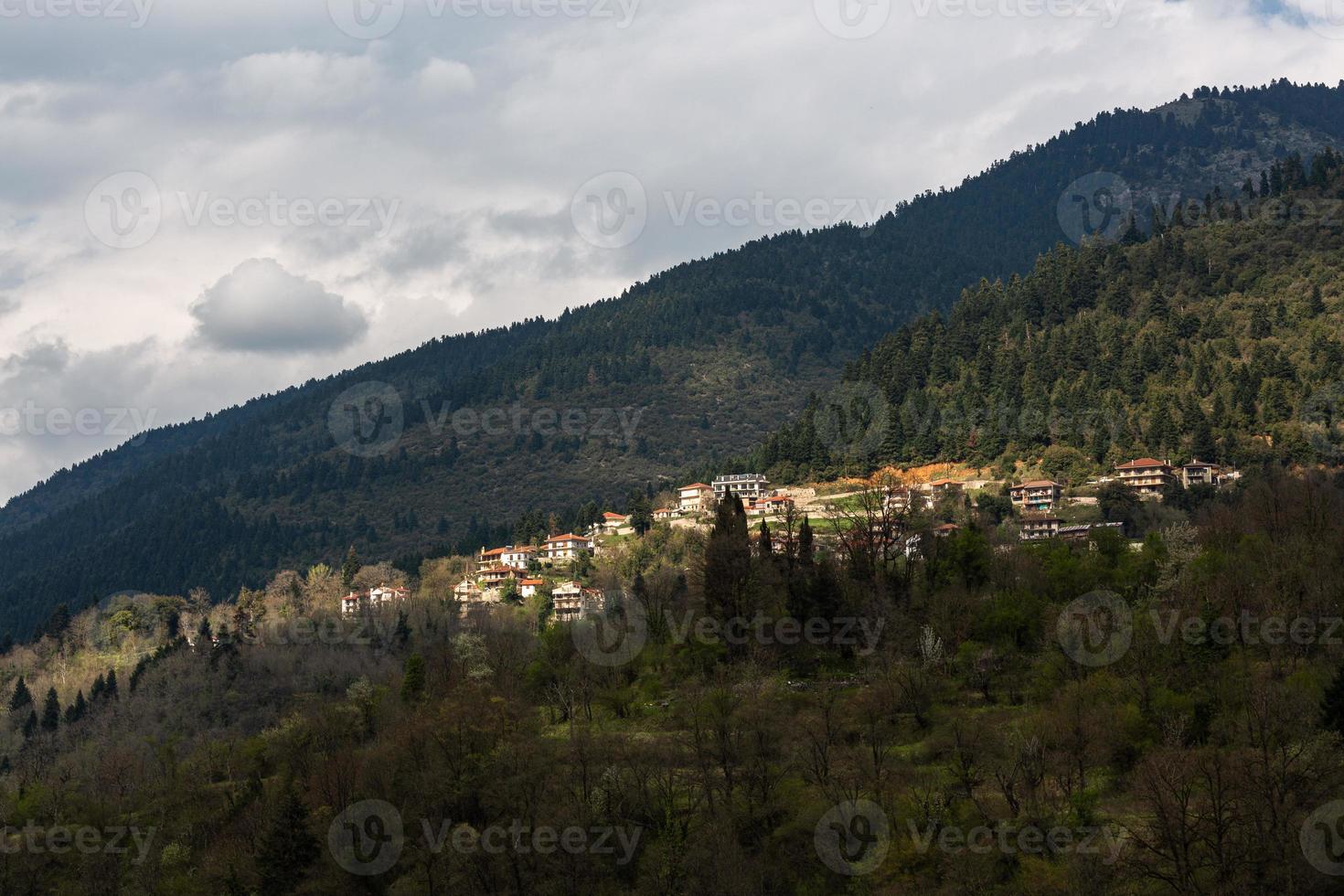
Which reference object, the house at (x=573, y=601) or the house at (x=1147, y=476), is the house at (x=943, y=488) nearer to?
the house at (x=1147, y=476)

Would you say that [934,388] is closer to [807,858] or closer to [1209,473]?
[1209,473]

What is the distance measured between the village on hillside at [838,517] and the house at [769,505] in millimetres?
101

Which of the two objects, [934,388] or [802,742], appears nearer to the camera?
[802,742]

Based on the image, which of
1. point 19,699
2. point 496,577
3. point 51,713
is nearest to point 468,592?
point 496,577

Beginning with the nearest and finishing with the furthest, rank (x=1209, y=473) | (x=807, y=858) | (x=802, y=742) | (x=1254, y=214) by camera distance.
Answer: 1. (x=807, y=858)
2. (x=802, y=742)
3. (x=1209, y=473)
4. (x=1254, y=214)

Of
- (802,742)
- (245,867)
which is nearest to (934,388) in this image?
(802,742)

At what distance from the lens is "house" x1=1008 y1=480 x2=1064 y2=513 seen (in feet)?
334

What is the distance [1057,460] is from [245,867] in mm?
72914

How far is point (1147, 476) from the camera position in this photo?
102m

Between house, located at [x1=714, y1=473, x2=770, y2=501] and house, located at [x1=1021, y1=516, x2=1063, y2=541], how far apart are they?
29.8 meters

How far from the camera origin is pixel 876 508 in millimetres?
88062

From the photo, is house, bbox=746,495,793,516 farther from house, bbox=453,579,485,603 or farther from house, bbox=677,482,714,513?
house, bbox=453,579,485,603

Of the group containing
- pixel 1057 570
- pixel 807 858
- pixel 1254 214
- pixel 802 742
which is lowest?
pixel 807 858

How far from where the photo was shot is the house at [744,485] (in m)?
122
